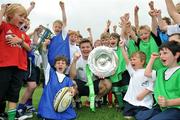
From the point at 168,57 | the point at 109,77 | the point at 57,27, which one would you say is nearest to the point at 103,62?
the point at 109,77

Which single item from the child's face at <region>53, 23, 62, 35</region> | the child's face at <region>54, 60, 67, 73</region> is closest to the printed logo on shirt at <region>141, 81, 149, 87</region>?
the child's face at <region>54, 60, 67, 73</region>

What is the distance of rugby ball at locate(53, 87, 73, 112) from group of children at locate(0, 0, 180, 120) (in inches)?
4.3

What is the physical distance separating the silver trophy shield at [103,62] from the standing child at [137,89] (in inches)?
25.6

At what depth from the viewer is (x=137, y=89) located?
21.9 feet

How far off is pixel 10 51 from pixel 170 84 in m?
2.66

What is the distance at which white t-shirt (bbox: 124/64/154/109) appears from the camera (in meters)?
6.49

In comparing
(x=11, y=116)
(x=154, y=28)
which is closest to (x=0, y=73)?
(x=11, y=116)

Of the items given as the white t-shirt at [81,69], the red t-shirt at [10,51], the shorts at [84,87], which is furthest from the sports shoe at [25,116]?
the white t-shirt at [81,69]

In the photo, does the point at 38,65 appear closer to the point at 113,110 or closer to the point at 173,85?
the point at 113,110

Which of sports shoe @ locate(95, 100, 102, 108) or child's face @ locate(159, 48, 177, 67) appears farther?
sports shoe @ locate(95, 100, 102, 108)

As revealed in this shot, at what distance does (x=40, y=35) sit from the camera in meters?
7.23

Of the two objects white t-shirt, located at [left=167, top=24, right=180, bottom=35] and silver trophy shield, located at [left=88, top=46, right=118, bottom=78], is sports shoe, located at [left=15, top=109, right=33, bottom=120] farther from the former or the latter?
white t-shirt, located at [left=167, top=24, right=180, bottom=35]

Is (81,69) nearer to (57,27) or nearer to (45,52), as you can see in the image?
(45,52)

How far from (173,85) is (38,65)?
138 inches
